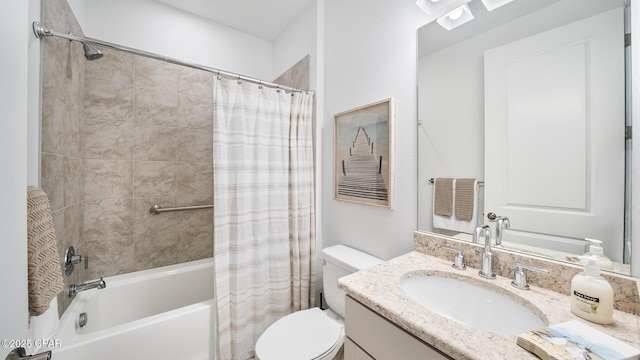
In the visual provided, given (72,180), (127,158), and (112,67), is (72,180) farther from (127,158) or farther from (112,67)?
(112,67)

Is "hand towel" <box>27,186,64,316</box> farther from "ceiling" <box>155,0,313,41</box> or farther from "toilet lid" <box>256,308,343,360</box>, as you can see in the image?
"ceiling" <box>155,0,313,41</box>

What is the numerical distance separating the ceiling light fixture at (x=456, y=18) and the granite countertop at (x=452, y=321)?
1107 millimetres

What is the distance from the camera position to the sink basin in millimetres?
721

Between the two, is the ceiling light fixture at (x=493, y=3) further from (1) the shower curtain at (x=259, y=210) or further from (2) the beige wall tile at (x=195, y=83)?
(2) the beige wall tile at (x=195, y=83)

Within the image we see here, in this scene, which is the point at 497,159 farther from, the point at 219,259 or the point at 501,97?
the point at 219,259

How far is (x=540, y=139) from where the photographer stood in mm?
819

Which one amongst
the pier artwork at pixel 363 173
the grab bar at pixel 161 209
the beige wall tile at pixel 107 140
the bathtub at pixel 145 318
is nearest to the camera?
the bathtub at pixel 145 318

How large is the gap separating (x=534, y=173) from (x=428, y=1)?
3.06ft

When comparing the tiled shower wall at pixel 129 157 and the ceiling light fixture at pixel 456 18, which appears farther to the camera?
the tiled shower wall at pixel 129 157

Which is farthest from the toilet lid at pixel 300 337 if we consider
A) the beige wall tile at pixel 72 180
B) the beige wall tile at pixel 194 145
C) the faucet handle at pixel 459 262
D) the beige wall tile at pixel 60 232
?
the beige wall tile at pixel 194 145

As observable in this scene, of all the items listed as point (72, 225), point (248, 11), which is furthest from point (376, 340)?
point (248, 11)

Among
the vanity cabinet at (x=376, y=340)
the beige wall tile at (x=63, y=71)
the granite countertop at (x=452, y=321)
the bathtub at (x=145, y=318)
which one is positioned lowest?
the bathtub at (x=145, y=318)

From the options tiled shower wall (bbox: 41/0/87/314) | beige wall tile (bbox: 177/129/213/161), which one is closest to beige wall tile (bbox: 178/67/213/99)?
beige wall tile (bbox: 177/129/213/161)

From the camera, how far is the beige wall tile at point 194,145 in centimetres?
207
